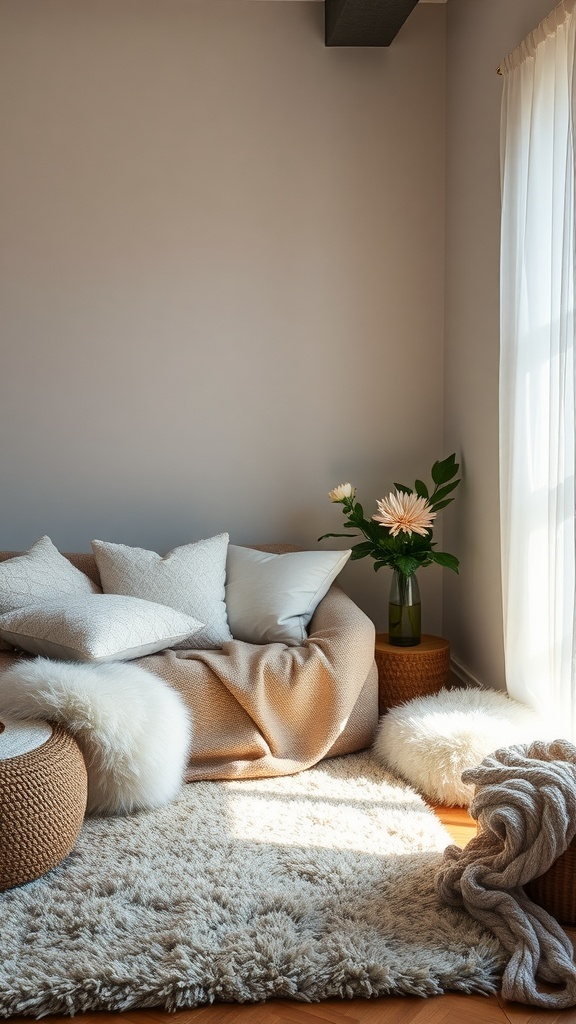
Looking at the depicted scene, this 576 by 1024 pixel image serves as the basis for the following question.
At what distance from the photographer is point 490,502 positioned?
338 centimetres

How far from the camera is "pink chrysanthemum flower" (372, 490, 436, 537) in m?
3.42

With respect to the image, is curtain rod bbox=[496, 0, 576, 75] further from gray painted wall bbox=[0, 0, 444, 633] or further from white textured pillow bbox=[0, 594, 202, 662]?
white textured pillow bbox=[0, 594, 202, 662]

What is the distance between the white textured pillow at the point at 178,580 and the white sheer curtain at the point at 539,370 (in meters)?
1.04

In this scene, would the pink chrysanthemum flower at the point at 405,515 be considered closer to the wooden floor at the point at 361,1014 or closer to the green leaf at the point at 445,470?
Result: the green leaf at the point at 445,470

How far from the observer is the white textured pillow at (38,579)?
10.2 ft

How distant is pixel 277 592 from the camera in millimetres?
3338

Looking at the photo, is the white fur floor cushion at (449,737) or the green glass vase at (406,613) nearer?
the white fur floor cushion at (449,737)

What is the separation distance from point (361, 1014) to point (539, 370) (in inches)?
72.2

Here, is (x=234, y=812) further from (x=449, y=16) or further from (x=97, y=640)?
(x=449, y=16)

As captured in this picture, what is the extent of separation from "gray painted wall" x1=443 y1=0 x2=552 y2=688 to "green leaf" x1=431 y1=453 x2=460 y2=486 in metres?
0.06

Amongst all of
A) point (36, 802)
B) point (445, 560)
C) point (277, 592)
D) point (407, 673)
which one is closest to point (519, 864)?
point (36, 802)

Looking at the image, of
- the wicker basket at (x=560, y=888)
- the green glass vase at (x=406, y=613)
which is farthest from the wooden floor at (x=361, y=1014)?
the green glass vase at (x=406, y=613)

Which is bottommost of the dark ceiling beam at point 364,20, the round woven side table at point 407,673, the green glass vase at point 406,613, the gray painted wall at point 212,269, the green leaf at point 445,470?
the round woven side table at point 407,673

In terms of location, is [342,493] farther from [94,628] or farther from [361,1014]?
[361,1014]
